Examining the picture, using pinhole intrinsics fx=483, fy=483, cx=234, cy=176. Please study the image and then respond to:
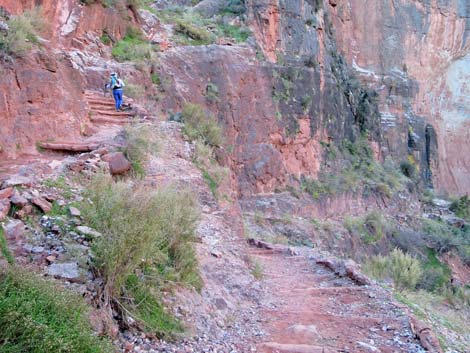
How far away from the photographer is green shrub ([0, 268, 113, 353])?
289 centimetres

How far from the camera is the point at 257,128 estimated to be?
19188mm

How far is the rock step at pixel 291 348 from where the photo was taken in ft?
15.7

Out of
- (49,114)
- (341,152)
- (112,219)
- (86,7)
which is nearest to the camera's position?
(112,219)

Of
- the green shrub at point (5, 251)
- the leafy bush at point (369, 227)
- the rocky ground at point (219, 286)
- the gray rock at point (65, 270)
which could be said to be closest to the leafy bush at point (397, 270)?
the rocky ground at point (219, 286)

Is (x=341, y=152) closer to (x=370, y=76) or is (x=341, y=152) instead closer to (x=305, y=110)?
(x=305, y=110)

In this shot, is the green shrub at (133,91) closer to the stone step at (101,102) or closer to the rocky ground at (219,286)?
the stone step at (101,102)

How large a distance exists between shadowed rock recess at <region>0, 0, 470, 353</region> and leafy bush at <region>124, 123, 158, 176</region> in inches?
1.9

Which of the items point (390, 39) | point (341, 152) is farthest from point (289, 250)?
point (390, 39)

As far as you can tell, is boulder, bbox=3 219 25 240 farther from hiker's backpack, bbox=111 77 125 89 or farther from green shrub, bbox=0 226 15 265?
hiker's backpack, bbox=111 77 125 89

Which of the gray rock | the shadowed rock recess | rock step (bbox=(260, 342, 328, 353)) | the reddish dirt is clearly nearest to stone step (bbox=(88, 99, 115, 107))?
the shadowed rock recess

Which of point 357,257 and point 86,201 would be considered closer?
point 86,201

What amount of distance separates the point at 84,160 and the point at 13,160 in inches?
36.9

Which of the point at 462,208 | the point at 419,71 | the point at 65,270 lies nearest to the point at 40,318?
the point at 65,270

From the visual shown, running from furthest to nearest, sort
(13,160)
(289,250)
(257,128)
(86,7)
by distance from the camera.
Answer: (257,128), (86,7), (289,250), (13,160)
